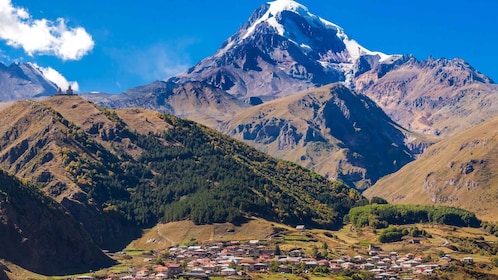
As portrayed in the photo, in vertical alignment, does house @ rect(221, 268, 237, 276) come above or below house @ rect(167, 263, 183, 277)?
below

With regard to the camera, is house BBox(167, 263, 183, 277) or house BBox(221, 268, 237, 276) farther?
house BBox(221, 268, 237, 276)

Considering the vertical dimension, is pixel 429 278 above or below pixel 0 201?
below

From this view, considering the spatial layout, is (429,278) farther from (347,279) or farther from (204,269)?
(204,269)

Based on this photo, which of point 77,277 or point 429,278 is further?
point 429,278

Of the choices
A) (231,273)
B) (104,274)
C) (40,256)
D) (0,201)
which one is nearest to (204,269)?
(231,273)

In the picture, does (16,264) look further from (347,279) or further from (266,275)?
(347,279)

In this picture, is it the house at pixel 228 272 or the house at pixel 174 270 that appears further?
the house at pixel 228 272

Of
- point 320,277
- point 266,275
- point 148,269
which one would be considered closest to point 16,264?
point 148,269

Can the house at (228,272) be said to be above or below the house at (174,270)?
below

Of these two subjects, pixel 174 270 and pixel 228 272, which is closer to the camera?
pixel 174 270

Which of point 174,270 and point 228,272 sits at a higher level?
point 174,270
